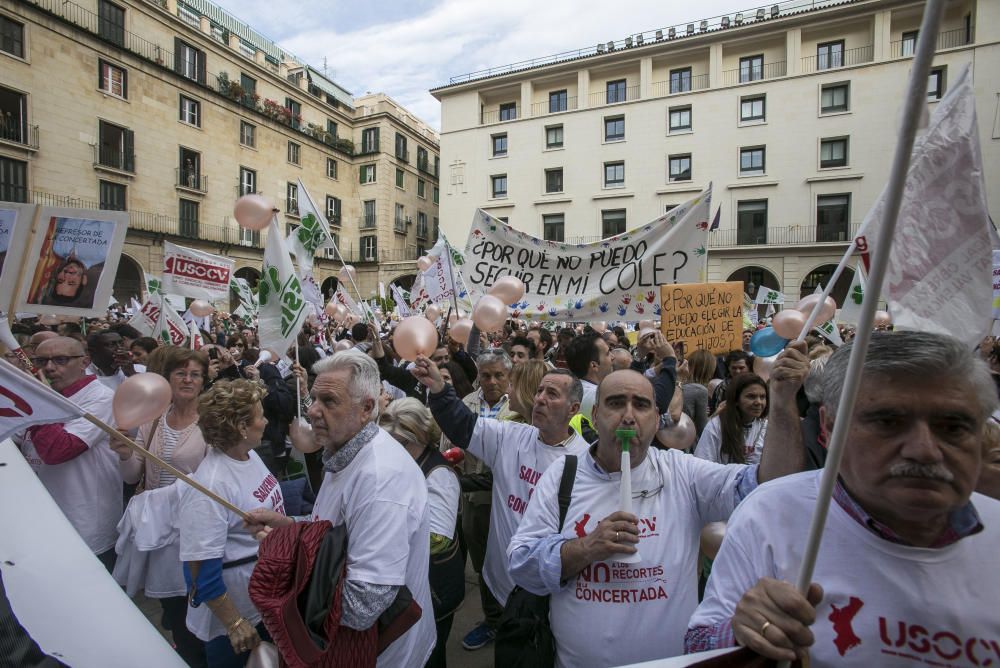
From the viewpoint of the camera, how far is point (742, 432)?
3.43 meters

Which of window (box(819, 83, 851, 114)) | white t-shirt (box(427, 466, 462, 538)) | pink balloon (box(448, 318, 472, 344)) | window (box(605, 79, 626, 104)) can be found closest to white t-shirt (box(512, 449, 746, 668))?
white t-shirt (box(427, 466, 462, 538))

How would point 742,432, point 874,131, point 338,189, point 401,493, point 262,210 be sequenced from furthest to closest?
point 338,189 → point 874,131 → point 262,210 → point 742,432 → point 401,493

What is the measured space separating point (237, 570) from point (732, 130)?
30.5 m

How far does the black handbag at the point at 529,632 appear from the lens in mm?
1961

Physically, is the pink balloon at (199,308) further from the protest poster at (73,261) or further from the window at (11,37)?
the window at (11,37)

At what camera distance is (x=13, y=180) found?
2083cm

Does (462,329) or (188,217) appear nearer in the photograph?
(462,329)

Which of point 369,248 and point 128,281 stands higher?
point 369,248

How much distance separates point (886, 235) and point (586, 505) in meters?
1.46

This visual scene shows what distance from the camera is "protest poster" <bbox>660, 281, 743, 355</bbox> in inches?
182

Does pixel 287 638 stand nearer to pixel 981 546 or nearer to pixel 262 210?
pixel 981 546

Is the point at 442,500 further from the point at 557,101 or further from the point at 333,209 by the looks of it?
the point at 333,209

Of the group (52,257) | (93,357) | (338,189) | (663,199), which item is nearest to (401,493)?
(52,257)

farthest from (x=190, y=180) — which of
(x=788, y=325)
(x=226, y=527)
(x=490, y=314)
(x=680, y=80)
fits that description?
(x=788, y=325)
